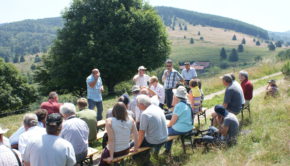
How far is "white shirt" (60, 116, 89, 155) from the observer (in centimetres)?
558

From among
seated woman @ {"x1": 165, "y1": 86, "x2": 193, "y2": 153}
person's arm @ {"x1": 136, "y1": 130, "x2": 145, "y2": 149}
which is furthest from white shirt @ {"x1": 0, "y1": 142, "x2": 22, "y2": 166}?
seated woman @ {"x1": 165, "y1": 86, "x2": 193, "y2": 153}

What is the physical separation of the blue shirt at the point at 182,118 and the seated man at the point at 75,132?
218 centimetres

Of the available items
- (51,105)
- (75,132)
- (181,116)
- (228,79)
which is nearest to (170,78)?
(228,79)

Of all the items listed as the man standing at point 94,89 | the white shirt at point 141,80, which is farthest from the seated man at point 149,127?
the white shirt at point 141,80

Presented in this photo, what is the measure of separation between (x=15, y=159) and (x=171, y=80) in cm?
691

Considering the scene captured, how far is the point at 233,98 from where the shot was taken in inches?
311

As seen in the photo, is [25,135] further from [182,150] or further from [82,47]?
[82,47]

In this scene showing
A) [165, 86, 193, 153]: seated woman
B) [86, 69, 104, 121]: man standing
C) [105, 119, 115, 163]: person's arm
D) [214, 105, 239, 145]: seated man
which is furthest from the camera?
[86, 69, 104, 121]: man standing

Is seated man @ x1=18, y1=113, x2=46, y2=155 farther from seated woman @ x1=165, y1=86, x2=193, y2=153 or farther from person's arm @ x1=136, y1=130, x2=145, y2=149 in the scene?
seated woman @ x1=165, y1=86, x2=193, y2=153

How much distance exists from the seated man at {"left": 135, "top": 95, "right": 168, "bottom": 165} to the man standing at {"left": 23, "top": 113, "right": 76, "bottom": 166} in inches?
81.2

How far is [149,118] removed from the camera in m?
5.92

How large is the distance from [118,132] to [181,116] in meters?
1.78

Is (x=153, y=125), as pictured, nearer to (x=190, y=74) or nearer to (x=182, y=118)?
(x=182, y=118)

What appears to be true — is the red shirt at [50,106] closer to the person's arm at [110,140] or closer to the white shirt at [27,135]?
the white shirt at [27,135]
